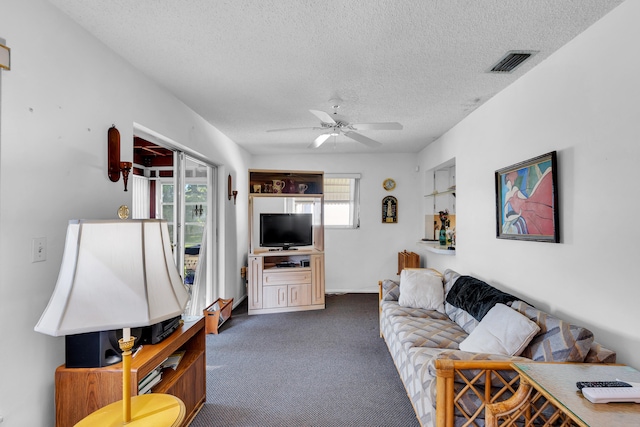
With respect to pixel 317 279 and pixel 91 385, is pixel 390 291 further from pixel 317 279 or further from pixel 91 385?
pixel 91 385

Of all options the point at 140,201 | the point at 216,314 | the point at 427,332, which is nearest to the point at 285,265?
the point at 216,314

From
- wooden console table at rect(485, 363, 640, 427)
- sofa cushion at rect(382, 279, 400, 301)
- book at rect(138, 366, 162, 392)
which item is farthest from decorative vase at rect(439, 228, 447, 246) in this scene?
book at rect(138, 366, 162, 392)

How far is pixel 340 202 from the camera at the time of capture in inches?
224

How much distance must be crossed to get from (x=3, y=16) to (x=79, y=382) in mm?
1766

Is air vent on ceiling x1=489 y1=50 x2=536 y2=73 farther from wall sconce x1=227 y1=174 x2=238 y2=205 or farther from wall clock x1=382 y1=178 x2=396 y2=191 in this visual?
wall sconce x1=227 y1=174 x2=238 y2=205

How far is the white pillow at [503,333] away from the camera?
187 cm

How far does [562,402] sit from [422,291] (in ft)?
6.91

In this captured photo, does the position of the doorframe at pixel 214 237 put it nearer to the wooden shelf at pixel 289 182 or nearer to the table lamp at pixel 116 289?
the wooden shelf at pixel 289 182

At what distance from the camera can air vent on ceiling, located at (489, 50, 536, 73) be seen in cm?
210

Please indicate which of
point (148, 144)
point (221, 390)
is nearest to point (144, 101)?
point (148, 144)

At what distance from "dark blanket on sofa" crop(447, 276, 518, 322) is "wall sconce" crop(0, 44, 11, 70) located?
3228mm

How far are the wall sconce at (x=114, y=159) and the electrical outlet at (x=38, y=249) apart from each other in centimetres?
64

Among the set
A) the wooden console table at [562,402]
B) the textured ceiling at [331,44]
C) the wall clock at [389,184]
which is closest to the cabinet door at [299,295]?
the wall clock at [389,184]

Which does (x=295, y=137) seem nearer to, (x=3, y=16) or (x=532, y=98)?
(x=532, y=98)
